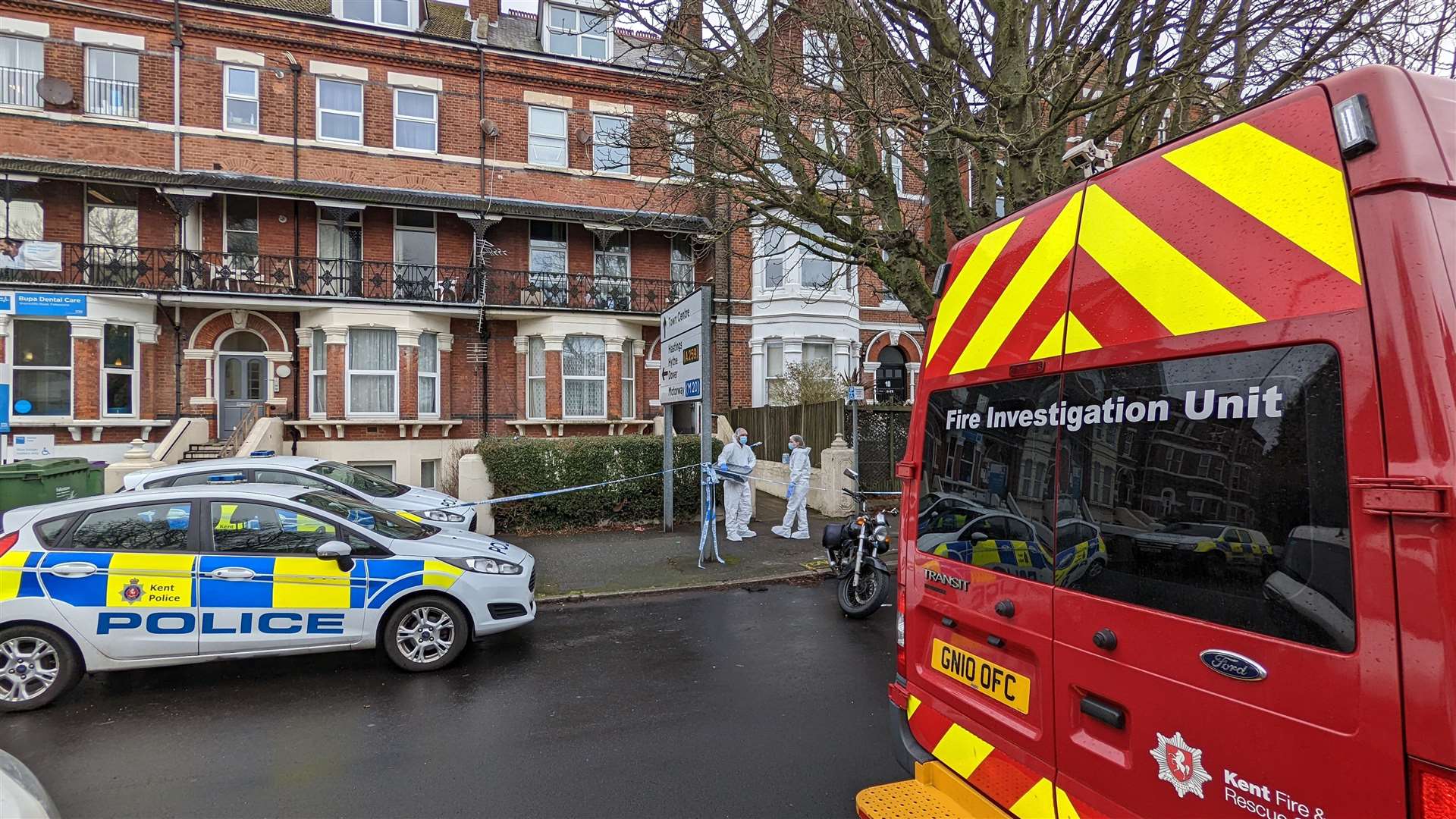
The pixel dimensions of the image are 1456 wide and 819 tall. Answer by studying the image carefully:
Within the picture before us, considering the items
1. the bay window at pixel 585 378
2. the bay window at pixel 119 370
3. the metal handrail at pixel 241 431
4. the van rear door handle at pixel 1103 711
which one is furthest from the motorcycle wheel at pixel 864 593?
the bay window at pixel 119 370

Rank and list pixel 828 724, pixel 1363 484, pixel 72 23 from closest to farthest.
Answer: pixel 1363 484 → pixel 828 724 → pixel 72 23

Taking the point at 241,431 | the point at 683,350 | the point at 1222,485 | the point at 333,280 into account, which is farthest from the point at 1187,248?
the point at 333,280

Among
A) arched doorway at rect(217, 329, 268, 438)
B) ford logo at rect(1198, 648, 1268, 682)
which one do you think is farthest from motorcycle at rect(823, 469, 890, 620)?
arched doorway at rect(217, 329, 268, 438)

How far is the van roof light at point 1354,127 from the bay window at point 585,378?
56.8ft

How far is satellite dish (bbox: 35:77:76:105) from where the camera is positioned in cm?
1506

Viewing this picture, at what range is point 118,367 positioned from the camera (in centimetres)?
1554

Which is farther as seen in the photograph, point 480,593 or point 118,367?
point 118,367

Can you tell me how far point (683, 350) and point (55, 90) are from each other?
15.6 metres

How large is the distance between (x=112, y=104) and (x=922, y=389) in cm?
2033

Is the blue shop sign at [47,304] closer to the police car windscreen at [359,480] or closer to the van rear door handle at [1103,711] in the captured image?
the police car windscreen at [359,480]

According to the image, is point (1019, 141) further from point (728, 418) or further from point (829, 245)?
point (728, 418)

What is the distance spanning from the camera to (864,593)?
7.07 meters

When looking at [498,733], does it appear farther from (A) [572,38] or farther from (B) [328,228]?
(A) [572,38]

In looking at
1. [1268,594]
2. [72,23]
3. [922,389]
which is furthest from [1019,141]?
[72,23]
